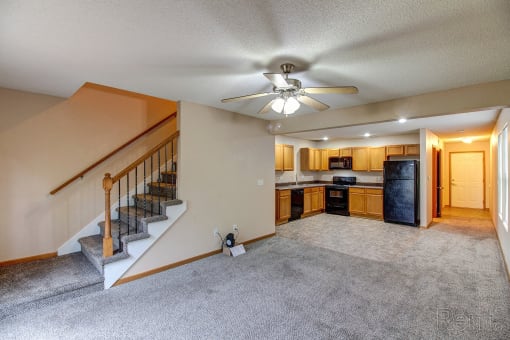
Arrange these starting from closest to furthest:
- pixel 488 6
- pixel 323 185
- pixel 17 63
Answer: pixel 488 6 → pixel 17 63 → pixel 323 185

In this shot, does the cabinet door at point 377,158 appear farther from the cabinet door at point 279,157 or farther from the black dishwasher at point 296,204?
the cabinet door at point 279,157

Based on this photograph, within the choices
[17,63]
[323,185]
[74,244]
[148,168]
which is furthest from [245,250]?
[323,185]

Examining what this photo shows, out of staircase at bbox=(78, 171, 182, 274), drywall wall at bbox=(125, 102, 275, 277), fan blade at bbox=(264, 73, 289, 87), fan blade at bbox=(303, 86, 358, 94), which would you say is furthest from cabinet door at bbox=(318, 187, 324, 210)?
fan blade at bbox=(264, 73, 289, 87)

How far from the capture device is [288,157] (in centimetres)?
682

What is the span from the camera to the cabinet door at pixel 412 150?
6.50 m

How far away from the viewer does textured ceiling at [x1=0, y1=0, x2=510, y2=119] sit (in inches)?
61.3

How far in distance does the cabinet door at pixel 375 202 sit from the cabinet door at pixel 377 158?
29.0 inches

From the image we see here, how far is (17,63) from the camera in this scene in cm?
235

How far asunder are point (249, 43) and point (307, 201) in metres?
5.51

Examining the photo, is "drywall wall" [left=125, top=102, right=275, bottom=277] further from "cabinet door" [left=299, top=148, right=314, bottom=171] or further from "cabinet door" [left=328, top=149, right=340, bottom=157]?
"cabinet door" [left=328, top=149, right=340, bottom=157]

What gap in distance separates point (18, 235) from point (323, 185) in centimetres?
680

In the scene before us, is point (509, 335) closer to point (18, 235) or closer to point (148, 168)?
point (148, 168)

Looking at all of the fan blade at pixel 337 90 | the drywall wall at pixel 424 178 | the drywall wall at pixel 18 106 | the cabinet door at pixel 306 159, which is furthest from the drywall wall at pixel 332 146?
the drywall wall at pixel 18 106

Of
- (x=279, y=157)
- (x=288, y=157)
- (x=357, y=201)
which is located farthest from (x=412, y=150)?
(x=279, y=157)
